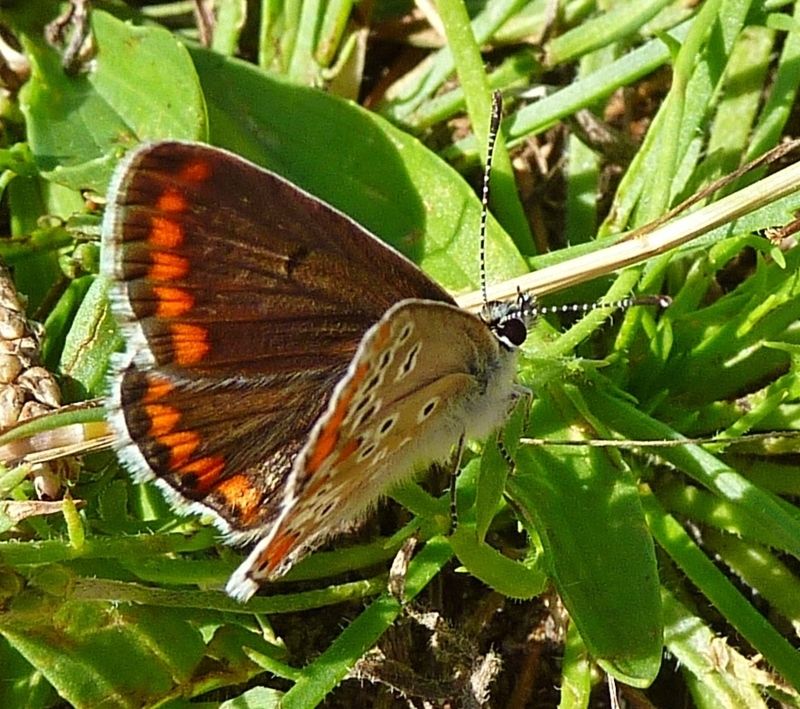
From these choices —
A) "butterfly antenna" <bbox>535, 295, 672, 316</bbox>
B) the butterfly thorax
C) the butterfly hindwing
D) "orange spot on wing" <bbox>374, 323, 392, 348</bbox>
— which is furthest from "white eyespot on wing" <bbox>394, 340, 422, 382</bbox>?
"butterfly antenna" <bbox>535, 295, 672, 316</bbox>

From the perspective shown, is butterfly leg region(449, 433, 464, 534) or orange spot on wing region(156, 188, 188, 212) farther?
butterfly leg region(449, 433, 464, 534)

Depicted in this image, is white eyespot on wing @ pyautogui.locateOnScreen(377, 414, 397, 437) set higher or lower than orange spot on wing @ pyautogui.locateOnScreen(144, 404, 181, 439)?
higher

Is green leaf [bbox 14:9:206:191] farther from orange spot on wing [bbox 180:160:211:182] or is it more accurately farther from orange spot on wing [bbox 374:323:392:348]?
orange spot on wing [bbox 374:323:392:348]

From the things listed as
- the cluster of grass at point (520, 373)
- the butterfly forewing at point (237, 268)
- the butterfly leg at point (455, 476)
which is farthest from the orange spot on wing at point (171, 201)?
the butterfly leg at point (455, 476)

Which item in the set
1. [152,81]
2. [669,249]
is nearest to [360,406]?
[669,249]

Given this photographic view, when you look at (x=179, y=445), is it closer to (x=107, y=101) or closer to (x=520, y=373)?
(x=520, y=373)

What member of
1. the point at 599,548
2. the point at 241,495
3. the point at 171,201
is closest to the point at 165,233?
the point at 171,201

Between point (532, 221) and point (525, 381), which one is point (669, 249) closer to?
point (525, 381)
